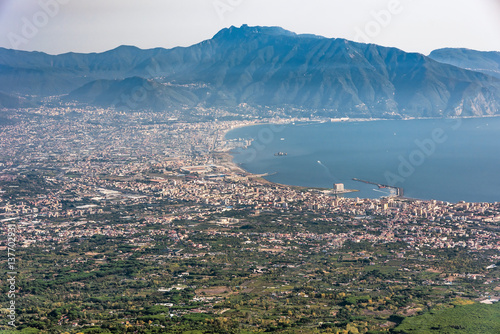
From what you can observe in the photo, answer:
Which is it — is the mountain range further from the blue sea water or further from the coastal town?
the coastal town

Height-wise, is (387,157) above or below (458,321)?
above

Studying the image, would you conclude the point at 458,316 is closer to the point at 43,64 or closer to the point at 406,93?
the point at 406,93

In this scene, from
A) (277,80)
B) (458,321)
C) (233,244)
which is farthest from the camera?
(277,80)

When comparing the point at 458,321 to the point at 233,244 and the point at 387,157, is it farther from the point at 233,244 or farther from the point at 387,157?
the point at 387,157

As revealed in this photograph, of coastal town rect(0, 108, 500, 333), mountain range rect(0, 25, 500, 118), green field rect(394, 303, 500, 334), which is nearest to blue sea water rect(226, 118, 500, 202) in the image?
coastal town rect(0, 108, 500, 333)

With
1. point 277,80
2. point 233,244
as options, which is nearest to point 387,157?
point 233,244

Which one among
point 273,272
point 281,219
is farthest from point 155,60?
point 273,272

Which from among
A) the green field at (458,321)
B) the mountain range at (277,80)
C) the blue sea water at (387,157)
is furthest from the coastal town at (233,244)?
the mountain range at (277,80)

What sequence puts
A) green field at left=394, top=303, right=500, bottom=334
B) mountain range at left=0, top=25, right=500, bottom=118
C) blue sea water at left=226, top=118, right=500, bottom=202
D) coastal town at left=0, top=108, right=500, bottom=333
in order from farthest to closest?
mountain range at left=0, top=25, right=500, bottom=118, blue sea water at left=226, top=118, right=500, bottom=202, coastal town at left=0, top=108, right=500, bottom=333, green field at left=394, top=303, right=500, bottom=334
